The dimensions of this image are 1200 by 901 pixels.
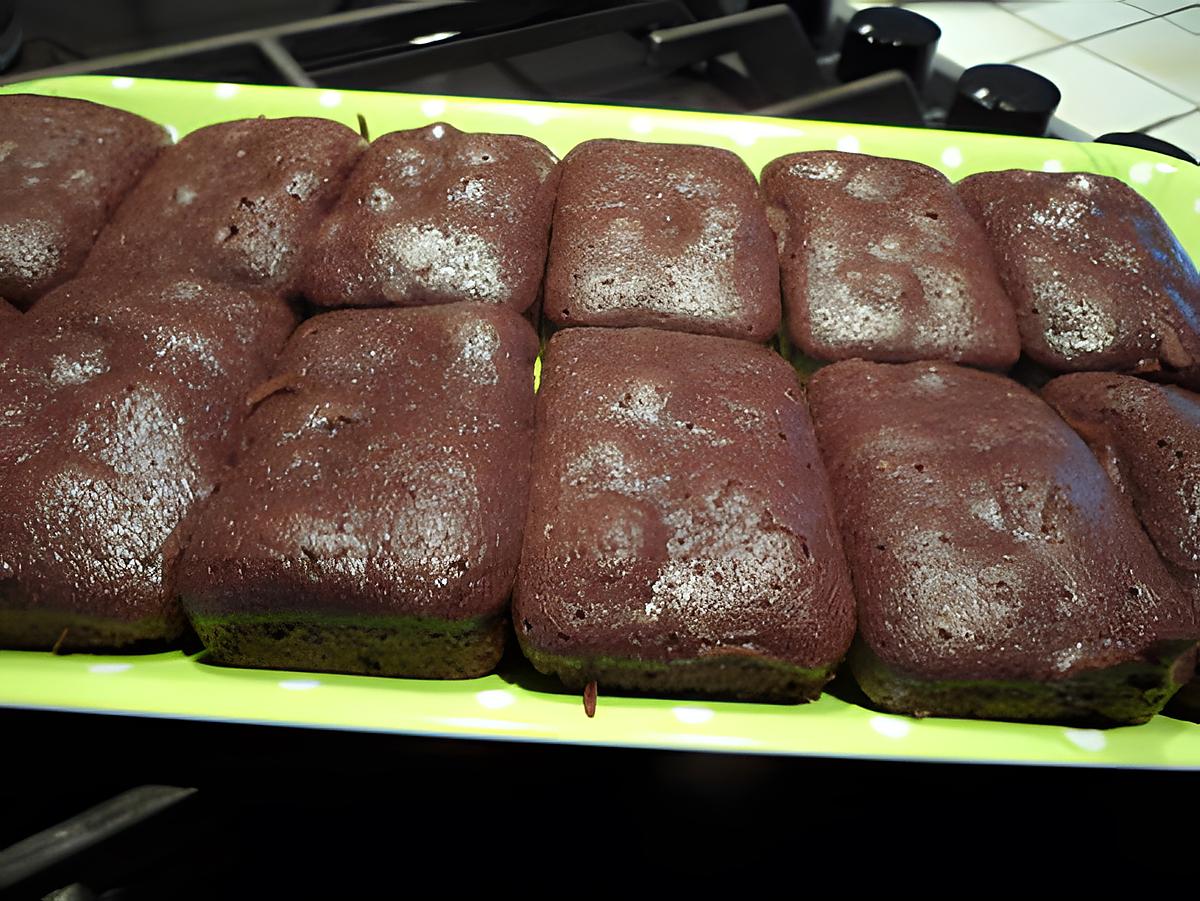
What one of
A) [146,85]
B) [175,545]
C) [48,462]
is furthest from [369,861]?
[146,85]

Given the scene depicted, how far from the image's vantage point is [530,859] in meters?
1.41

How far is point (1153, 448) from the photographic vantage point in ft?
4.64

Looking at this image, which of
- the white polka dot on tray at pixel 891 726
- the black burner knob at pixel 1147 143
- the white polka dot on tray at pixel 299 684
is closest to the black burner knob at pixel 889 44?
the black burner knob at pixel 1147 143

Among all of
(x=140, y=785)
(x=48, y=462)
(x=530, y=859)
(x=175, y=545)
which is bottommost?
(x=530, y=859)

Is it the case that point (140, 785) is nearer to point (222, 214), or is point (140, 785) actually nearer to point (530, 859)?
point (530, 859)

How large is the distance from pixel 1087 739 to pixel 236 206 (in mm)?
1717


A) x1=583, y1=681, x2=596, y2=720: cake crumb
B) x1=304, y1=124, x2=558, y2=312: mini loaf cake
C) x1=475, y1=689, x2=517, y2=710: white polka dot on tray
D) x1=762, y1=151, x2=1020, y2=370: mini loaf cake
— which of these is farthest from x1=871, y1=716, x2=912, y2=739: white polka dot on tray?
x1=304, y1=124, x2=558, y2=312: mini loaf cake

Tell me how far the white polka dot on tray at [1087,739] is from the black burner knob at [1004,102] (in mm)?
1700

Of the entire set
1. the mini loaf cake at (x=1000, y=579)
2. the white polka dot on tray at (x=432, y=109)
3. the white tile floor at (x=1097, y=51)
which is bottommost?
the mini loaf cake at (x=1000, y=579)

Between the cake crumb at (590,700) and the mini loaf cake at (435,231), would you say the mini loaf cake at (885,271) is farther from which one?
the cake crumb at (590,700)

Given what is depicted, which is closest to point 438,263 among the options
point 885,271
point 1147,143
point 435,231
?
point 435,231

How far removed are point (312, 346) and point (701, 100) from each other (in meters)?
1.74

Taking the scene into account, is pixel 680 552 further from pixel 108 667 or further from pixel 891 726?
pixel 108 667

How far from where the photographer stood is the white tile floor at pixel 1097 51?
2172 millimetres
